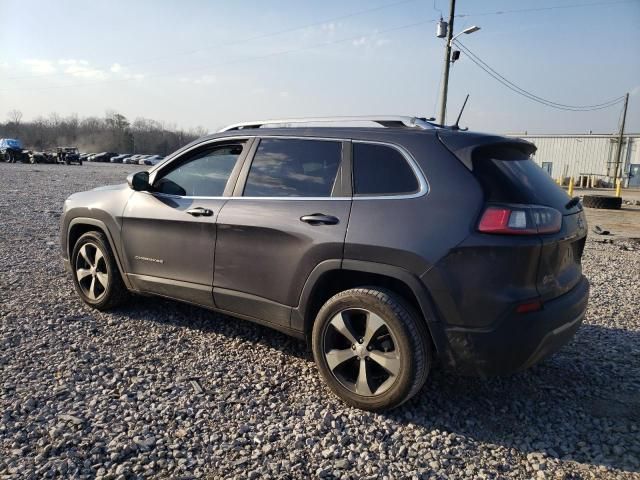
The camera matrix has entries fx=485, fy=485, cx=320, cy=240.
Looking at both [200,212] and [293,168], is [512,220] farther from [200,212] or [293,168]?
[200,212]

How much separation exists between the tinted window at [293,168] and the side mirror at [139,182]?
109cm

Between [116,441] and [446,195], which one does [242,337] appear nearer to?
[116,441]

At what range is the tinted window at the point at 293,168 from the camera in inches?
128

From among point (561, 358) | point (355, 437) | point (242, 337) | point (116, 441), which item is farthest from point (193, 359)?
point (561, 358)

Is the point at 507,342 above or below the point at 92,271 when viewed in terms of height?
above

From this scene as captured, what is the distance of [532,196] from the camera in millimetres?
2809

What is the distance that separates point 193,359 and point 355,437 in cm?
147

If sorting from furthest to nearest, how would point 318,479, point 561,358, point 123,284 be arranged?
point 123,284 < point 561,358 < point 318,479

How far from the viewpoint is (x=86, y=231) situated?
4773mm

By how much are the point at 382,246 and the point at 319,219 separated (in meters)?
0.48

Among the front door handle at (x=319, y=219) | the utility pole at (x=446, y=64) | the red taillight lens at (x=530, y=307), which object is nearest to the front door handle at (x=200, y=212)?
the front door handle at (x=319, y=219)

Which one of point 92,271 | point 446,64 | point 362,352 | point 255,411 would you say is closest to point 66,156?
point 446,64

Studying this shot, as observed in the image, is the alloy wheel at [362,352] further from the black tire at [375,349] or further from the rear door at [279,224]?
the rear door at [279,224]

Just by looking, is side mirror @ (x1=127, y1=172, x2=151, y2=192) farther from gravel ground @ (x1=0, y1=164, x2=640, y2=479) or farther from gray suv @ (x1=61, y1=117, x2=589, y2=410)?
gravel ground @ (x1=0, y1=164, x2=640, y2=479)
